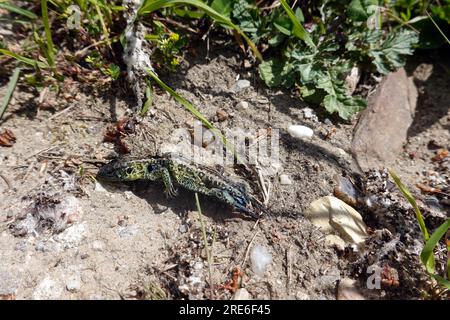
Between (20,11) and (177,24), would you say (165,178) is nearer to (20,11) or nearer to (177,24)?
(177,24)

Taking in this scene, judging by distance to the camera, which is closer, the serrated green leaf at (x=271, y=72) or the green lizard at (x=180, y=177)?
the green lizard at (x=180, y=177)

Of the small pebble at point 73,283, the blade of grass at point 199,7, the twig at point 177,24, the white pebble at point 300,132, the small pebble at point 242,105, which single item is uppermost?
the blade of grass at point 199,7

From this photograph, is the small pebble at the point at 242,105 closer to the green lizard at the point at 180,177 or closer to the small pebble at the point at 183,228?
the green lizard at the point at 180,177

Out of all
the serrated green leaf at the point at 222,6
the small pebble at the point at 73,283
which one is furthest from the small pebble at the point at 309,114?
the small pebble at the point at 73,283

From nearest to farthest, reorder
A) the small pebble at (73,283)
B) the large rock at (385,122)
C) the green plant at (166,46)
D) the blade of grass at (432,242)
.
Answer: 1. the blade of grass at (432,242)
2. the small pebble at (73,283)
3. the green plant at (166,46)
4. the large rock at (385,122)

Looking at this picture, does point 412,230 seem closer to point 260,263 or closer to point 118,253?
point 260,263

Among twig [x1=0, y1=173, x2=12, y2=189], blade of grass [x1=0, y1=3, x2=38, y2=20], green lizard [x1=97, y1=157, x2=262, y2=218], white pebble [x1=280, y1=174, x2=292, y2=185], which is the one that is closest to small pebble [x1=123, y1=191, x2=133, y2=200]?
green lizard [x1=97, y1=157, x2=262, y2=218]

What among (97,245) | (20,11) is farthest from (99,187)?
(20,11)
